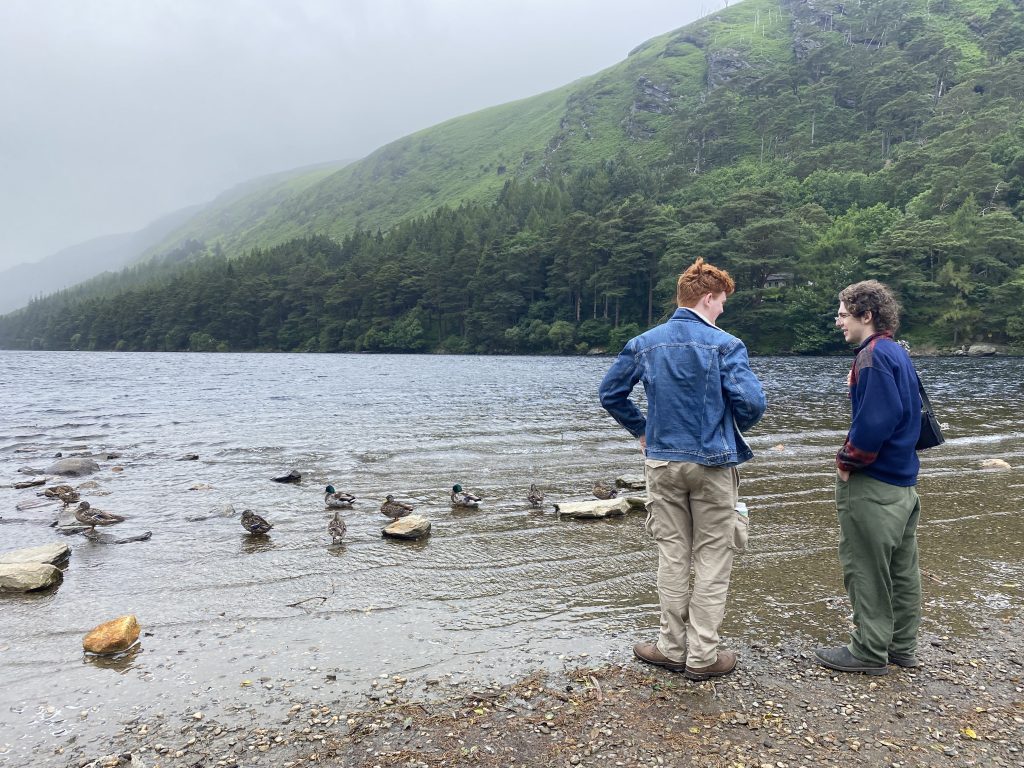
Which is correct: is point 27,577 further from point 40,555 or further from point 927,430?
point 927,430

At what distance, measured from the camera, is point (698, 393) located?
511 cm

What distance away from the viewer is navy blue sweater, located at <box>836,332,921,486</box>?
190 inches

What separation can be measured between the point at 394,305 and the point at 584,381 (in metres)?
86.0

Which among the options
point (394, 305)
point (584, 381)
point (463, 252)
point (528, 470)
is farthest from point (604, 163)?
point (528, 470)

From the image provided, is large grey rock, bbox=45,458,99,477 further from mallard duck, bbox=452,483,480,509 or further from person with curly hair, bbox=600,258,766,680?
person with curly hair, bbox=600,258,766,680

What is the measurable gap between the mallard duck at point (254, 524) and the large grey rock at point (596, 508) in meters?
5.18

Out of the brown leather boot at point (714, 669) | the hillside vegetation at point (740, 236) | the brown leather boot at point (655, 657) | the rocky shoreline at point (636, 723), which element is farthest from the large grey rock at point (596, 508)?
the hillside vegetation at point (740, 236)

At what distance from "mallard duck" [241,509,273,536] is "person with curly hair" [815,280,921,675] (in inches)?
334

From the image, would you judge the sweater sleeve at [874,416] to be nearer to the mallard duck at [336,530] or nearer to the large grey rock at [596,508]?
the large grey rock at [596,508]

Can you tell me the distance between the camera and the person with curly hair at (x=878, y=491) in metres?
4.88

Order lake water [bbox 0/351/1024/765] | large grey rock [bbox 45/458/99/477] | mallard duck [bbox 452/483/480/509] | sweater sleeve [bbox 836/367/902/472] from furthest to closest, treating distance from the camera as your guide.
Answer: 1. large grey rock [bbox 45/458/99/477]
2. mallard duck [bbox 452/483/480/509]
3. lake water [bbox 0/351/1024/765]
4. sweater sleeve [bbox 836/367/902/472]

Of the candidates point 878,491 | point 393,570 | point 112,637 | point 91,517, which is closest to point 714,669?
point 878,491

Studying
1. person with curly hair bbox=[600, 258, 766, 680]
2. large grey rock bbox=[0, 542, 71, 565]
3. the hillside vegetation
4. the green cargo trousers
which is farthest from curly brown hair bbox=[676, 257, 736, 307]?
the hillside vegetation

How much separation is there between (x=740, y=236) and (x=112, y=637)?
293 ft
